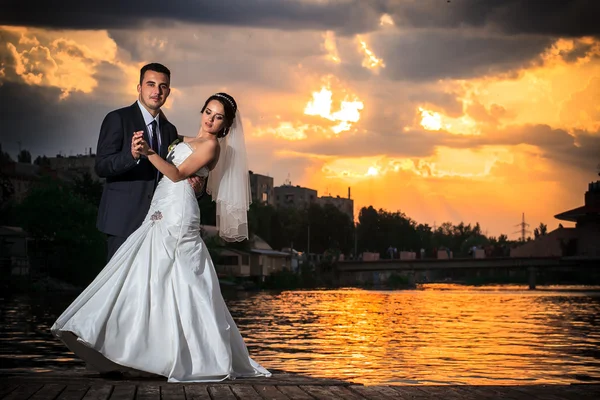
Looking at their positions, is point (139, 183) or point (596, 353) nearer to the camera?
point (139, 183)

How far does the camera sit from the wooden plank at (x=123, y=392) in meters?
6.73

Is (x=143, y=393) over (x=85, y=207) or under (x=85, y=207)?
under

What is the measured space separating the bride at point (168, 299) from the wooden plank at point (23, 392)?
0.57m

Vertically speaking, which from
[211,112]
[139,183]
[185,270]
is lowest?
[185,270]

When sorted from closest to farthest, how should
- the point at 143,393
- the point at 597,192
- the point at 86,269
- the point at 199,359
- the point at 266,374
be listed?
the point at 143,393 → the point at 199,359 → the point at 266,374 → the point at 86,269 → the point at 597,192

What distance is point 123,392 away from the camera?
274 inches

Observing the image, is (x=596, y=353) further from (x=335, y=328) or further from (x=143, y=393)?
(x=143, y=393)

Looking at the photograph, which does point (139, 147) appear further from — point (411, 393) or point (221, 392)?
point (411, 393)

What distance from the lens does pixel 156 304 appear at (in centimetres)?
792

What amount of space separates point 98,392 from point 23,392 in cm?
51

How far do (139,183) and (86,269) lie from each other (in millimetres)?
61109

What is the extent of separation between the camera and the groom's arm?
7818 mm

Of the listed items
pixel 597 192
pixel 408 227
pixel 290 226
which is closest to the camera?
pixel 597 192

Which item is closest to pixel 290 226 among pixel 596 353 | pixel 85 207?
pixel 85 207
